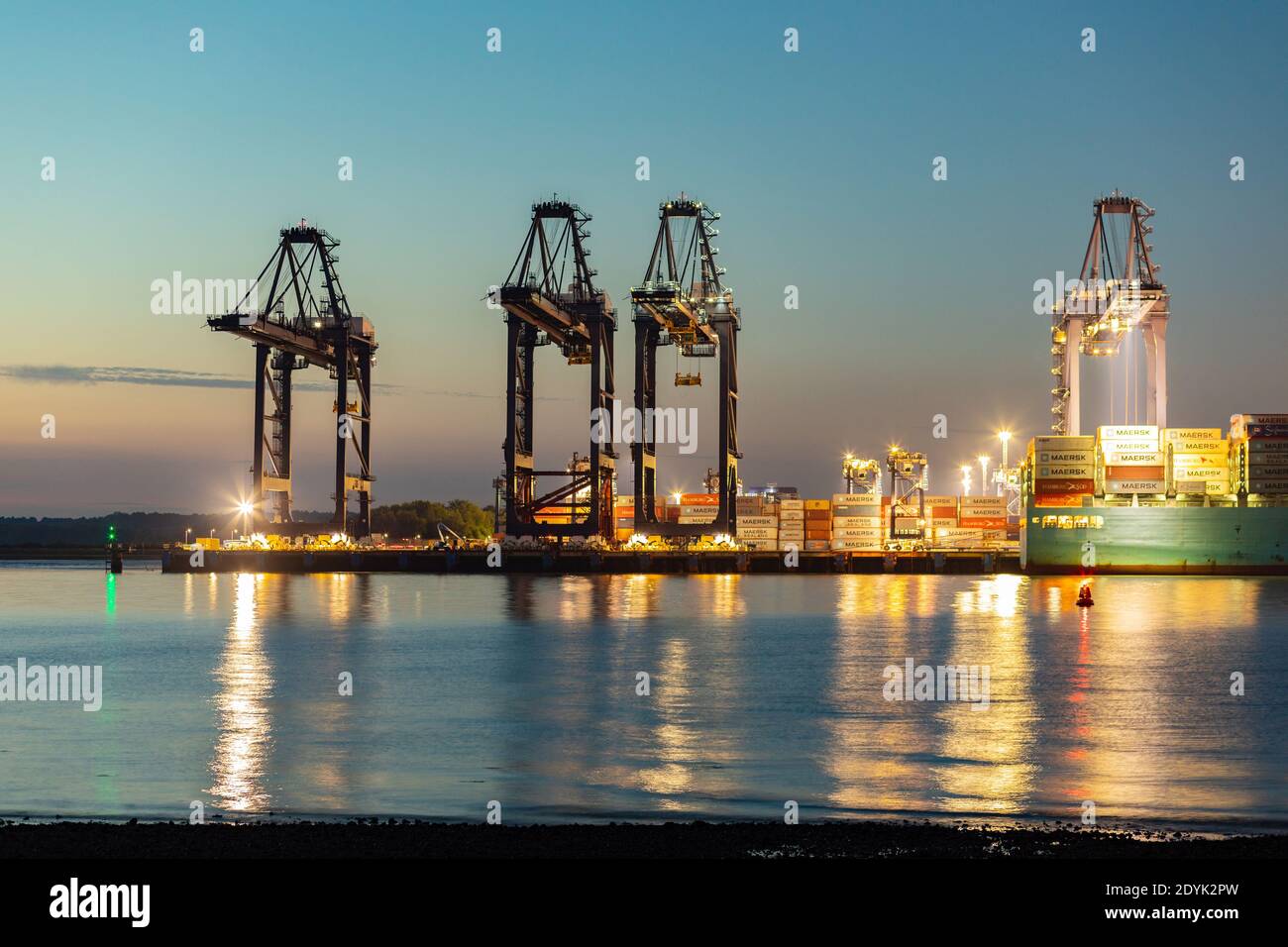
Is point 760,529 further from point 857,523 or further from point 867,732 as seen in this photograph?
point 867,732

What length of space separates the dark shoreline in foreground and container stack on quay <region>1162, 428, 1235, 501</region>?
3038 inches

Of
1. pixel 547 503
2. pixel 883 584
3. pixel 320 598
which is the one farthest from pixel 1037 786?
pixel 547 503

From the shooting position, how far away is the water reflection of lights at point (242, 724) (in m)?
14.4

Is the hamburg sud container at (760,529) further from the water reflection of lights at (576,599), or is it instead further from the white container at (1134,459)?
the white container at (1134,459)

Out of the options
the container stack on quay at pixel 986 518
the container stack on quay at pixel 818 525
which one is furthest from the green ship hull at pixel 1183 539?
the container stack on quay at pixel 986 518

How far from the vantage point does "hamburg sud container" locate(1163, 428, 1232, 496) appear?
269 ft

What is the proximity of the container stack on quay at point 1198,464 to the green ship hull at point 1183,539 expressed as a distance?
121 cm

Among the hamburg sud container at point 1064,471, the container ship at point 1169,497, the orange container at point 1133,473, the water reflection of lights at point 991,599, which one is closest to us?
the water reflection of lights at point 991,599

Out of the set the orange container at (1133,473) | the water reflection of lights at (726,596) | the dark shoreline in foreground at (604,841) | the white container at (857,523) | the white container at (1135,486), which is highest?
the orange container at (1133,473)

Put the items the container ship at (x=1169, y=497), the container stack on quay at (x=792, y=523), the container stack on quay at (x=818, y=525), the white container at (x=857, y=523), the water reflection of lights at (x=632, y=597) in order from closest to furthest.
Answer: the water reflection of lights at (x=632, y=597) → the container ship at (x=1169, y=497) → the container stack on quay at (x=792, y=523) → the white container at (x=857, y=523) → the container stack on quay at (x=818, y=525)

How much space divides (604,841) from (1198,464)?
3173 inches

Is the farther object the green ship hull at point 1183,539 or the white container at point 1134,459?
the white container at point 1134,459

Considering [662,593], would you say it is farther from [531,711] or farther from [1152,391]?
[531,711]
